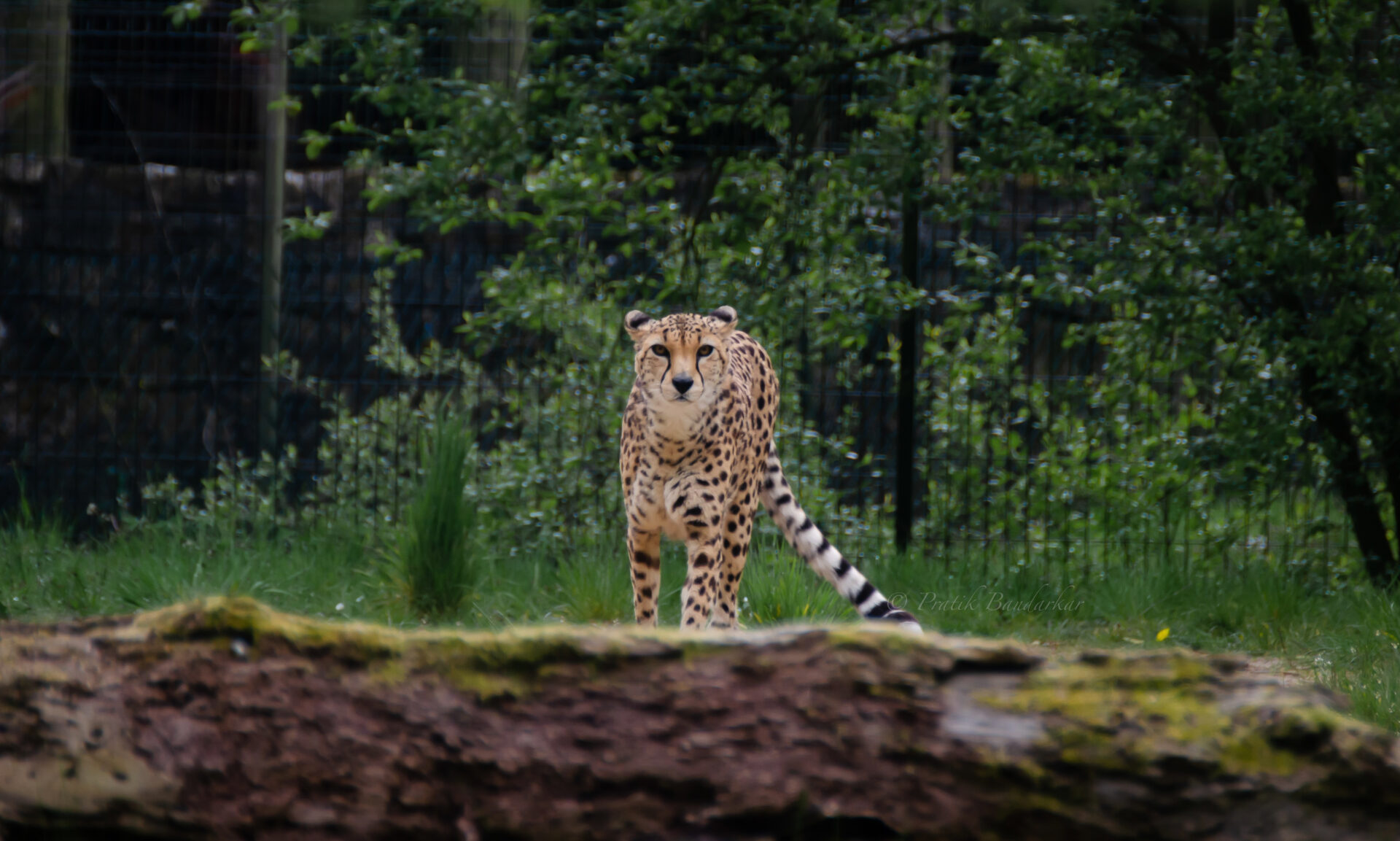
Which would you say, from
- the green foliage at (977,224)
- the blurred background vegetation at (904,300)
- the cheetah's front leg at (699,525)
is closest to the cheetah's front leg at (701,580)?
the cheetah's front leg at (699,525)

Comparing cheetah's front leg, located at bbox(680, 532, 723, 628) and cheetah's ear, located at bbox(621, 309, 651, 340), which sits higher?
cheetah's ear, located at bbox(621, 309, 651, 340)

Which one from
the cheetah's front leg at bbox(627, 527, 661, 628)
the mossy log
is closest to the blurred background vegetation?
the cheetah's front leg at bbox(627, 527, 661, 628)

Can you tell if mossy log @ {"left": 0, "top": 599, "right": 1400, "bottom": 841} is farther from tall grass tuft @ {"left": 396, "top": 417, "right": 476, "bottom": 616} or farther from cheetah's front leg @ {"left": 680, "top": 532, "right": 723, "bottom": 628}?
tall grass tuft @ {"left": 396, "top": 417, "right": 476, "bottom": 616}

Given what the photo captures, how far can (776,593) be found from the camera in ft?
16.2

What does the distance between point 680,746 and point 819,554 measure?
2879 mm

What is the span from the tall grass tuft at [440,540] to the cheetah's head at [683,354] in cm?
114

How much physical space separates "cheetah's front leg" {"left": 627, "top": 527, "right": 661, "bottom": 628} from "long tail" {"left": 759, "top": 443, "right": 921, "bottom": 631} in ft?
2.18

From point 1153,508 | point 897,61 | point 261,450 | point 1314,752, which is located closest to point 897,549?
point 1153,508

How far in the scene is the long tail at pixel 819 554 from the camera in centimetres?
437

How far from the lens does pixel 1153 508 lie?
6.18m

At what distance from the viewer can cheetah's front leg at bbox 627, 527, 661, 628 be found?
14.1 feet

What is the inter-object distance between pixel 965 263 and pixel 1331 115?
164cm

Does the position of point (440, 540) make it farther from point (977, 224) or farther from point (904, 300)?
point (977, 224)

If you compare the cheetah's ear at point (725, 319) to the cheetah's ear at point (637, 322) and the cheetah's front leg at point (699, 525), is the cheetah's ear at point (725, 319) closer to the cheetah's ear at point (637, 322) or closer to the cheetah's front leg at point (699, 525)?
the cheetah's ear at point (637, 322)
